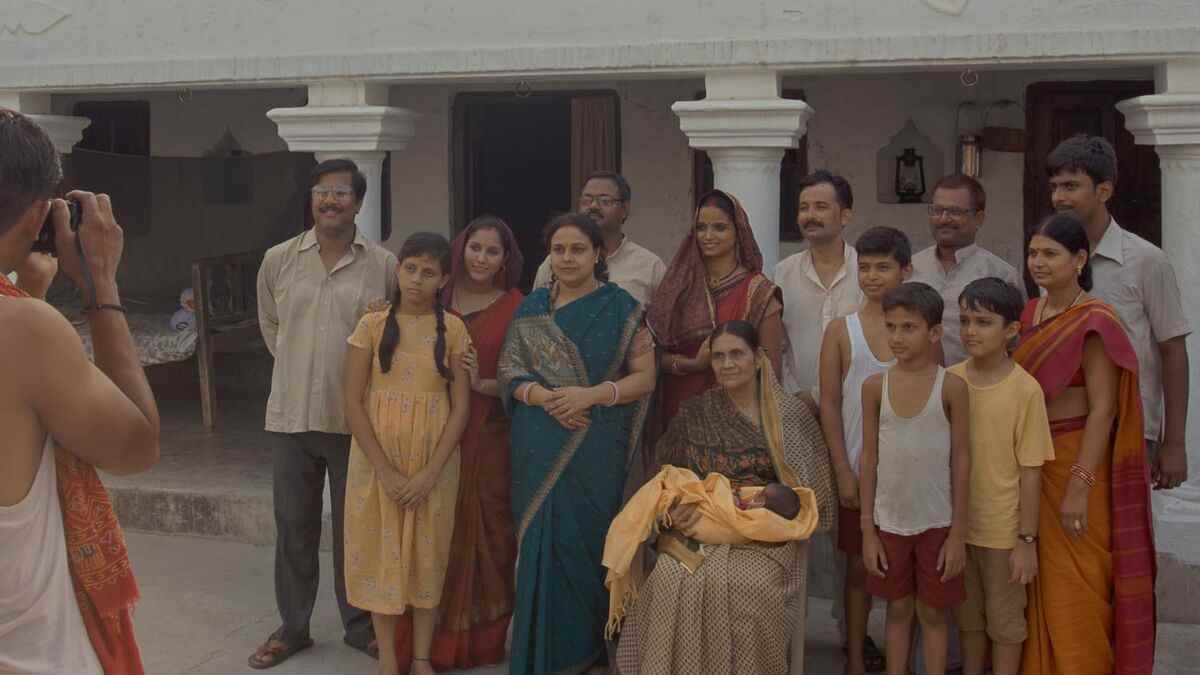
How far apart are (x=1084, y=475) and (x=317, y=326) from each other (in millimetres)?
2629

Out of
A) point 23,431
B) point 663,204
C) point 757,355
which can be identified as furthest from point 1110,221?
point 663,204

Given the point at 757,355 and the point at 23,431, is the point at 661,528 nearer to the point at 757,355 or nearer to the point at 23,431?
the point at 757,355

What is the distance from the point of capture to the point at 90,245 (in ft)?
7.59

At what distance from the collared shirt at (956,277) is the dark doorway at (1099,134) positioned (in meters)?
2.83

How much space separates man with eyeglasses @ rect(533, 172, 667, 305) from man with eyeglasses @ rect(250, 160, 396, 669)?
72 centimetres

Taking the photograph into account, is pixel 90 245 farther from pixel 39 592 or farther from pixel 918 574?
pixel 918 574

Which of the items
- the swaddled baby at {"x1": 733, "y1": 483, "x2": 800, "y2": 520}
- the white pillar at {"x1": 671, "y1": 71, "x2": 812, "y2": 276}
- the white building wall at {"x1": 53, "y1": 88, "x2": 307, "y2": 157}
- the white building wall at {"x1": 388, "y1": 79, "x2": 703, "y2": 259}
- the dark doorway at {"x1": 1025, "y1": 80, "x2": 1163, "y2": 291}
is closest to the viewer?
the swaddled baby at {"x1": 733, "y1": 483, "x2": 800, "y2": 520}

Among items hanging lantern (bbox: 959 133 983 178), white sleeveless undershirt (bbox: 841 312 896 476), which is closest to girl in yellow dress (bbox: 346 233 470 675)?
white sleeveless undershirt (bbox: 841 312 896 476)

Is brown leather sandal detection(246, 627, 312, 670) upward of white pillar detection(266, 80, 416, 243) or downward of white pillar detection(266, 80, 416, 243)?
downward

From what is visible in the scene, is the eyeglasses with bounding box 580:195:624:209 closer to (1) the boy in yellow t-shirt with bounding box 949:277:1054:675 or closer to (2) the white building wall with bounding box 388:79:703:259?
(1) the boy in yellow t-shirt with bounding box 949:277:1054:675

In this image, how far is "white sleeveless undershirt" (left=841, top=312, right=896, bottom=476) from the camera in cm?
423

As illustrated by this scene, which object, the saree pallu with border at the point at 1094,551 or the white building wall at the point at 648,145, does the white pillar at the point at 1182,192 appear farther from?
the white building wall at the point at 648,145

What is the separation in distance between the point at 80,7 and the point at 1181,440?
559 centimetres

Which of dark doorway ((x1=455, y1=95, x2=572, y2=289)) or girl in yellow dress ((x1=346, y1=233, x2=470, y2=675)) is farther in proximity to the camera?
dark doorway ((x1=455, y1=95, x2=572, y2=289))
